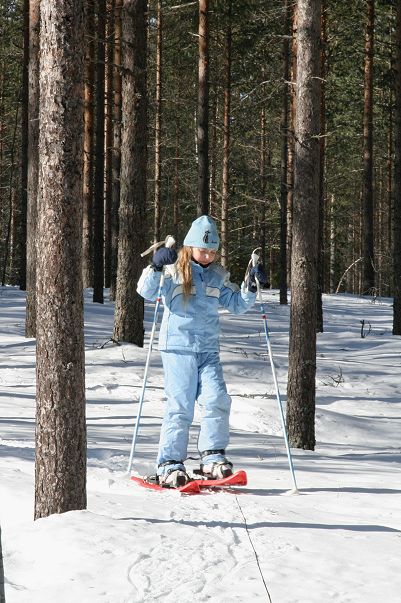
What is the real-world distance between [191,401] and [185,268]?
106 centimetres

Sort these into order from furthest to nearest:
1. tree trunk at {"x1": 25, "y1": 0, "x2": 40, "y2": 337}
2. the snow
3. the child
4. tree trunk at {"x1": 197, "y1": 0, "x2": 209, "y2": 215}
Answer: tree trunk at {"x1": 197, "y1": 0, "x2": 209, "y2": 215}
tree trunk at {"x1": 25, "y1": 0, "x2": 40, "y2": 337}
the child
the snow

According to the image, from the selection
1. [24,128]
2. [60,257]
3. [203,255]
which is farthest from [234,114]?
[60,257]

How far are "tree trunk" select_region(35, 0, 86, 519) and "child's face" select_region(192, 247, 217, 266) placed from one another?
205 cm

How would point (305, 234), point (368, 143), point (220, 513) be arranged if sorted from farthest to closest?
point (368, 143) < point (305, 234) < point (220, 513)

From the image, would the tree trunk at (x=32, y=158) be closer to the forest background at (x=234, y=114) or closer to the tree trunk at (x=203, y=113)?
the forest background at (x=234, y=114)

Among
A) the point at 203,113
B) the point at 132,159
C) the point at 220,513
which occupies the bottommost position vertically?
the point at 220,513

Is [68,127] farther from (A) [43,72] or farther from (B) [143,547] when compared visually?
(B) [143,547]

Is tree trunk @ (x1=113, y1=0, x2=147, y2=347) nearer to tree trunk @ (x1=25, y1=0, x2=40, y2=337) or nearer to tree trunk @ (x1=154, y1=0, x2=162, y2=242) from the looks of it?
tree trunk @ (x1=25, y1=0, x2=40, y2=337)

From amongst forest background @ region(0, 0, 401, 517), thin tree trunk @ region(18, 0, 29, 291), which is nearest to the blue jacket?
forest background @ region(0, 0, 401, 517)

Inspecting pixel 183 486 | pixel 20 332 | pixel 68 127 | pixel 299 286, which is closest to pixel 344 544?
pixel 183 486

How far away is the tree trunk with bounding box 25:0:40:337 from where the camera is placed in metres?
13.8

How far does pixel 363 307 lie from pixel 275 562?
821 inches

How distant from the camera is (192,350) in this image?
21.7ft

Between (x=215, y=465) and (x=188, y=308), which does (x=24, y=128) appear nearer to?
(x=188, y=308)
